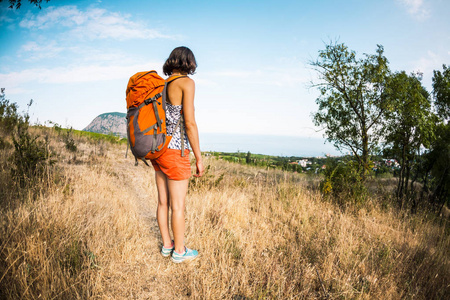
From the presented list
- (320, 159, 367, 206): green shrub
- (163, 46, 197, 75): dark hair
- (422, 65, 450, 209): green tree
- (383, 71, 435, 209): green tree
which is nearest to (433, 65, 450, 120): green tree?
(422, 65, 450, 209): green tree

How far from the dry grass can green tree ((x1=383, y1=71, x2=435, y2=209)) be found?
3966 mm

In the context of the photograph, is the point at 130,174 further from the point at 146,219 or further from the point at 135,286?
the point at 135,286

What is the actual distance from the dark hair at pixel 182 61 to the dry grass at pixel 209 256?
7.61ft

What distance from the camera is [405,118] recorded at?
7578 millimetres

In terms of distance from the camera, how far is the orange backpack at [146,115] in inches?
96.7

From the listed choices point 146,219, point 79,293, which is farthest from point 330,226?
point 79,293

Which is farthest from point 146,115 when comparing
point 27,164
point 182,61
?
point 27,164

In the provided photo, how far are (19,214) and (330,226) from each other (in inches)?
193

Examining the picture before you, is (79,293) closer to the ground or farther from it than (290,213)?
closer to the ground

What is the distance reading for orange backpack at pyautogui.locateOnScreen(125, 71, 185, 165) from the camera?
8.05ft

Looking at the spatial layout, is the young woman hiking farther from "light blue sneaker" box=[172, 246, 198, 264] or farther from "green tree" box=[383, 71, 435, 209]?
"green tree" box=[383, 71, 435, 209]

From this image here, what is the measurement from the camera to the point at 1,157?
236 inches

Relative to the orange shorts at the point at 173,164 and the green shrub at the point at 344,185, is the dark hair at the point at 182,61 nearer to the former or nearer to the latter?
the orange shorts at the point at 173,164

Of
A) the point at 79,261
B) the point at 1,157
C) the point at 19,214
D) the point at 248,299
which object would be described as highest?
the point at 1,157
